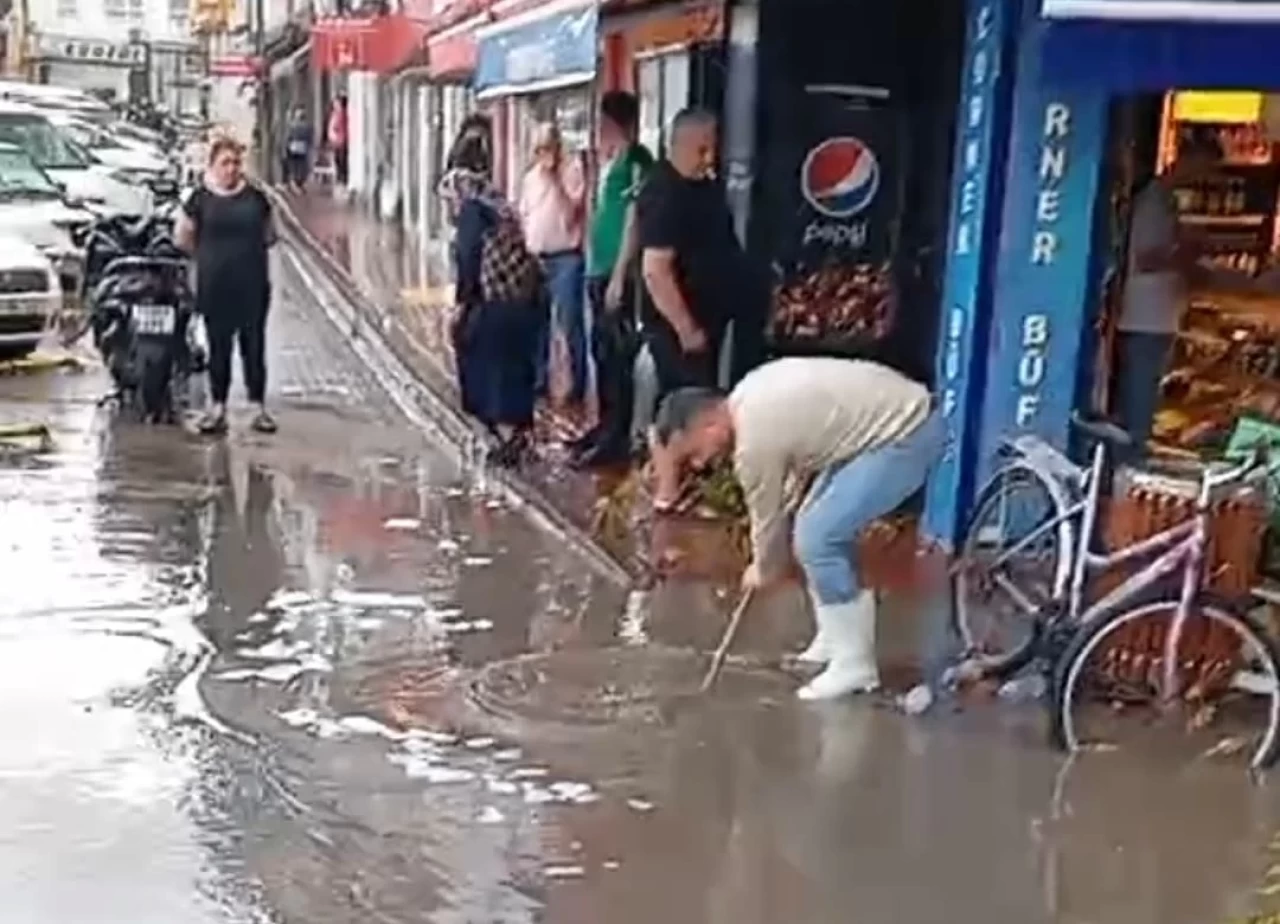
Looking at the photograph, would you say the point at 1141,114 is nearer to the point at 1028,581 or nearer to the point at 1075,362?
the point at 1075,362

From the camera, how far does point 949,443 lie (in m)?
10.9

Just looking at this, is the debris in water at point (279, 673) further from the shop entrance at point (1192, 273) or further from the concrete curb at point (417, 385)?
the shop entrance at point (1192, 273)

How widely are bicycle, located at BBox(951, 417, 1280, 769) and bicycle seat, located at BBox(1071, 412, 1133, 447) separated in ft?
0.04

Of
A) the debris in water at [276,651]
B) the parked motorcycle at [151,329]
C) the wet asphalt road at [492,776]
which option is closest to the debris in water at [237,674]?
the wet asphalt road at [492,776]

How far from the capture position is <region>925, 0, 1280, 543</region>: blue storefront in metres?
10.1

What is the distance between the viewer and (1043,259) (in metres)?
10.6

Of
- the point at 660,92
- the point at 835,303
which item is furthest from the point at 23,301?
the point at 835,303

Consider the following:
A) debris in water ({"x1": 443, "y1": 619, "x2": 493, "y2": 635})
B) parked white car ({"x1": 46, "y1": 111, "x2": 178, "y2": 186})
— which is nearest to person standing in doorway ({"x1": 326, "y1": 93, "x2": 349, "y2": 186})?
parked white car ({"x1": 46, "y1": 111, "x2": 178, "y2": 186})

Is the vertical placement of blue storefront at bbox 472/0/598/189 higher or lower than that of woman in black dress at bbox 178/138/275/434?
higher

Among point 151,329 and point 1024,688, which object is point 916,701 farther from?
point 151,329

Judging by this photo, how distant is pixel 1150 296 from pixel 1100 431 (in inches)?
73.1

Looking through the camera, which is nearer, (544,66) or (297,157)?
(544,66)

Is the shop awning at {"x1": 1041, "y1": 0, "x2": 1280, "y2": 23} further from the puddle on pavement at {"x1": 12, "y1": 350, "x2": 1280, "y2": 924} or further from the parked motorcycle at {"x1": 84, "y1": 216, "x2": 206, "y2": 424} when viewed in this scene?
the parked motorcycle at {"x1": 84, "y1": 216, "x2": 206, "y2": 424}

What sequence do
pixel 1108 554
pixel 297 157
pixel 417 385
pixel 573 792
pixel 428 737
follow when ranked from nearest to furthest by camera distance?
pixel 573 792 → pixel 428 737 → pixel 1108 554 → pixel 417 385 → pixel 297 157
